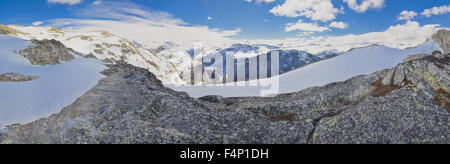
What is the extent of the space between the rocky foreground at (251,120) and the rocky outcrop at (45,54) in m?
19.2

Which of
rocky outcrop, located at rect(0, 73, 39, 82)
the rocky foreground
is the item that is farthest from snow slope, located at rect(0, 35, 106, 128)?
the rocky foreground

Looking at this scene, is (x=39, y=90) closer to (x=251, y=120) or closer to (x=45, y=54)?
(x=45, y=54)

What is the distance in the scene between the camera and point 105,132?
563 inches

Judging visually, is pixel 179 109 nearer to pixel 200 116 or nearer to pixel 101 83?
pixel 200 116

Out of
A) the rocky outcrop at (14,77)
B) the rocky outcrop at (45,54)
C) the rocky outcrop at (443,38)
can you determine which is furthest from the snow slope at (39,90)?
the rocky outcrop at (443,38)

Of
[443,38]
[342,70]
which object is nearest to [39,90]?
[342,70]

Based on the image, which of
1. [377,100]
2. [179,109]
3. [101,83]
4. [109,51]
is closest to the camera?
[377,100]

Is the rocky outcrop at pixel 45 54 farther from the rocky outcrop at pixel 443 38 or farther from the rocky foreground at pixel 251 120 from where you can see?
the rocky outcrop at pixel 443 38

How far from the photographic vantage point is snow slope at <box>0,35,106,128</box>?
17.0m

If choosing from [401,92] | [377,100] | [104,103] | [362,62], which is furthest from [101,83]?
[362,62]

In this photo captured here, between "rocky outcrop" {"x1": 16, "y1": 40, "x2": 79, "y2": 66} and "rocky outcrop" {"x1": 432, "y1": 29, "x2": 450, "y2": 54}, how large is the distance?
85425 mm

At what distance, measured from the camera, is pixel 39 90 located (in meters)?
20.7

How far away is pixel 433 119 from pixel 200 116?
53.8ft

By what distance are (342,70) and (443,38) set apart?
34.1 metres
